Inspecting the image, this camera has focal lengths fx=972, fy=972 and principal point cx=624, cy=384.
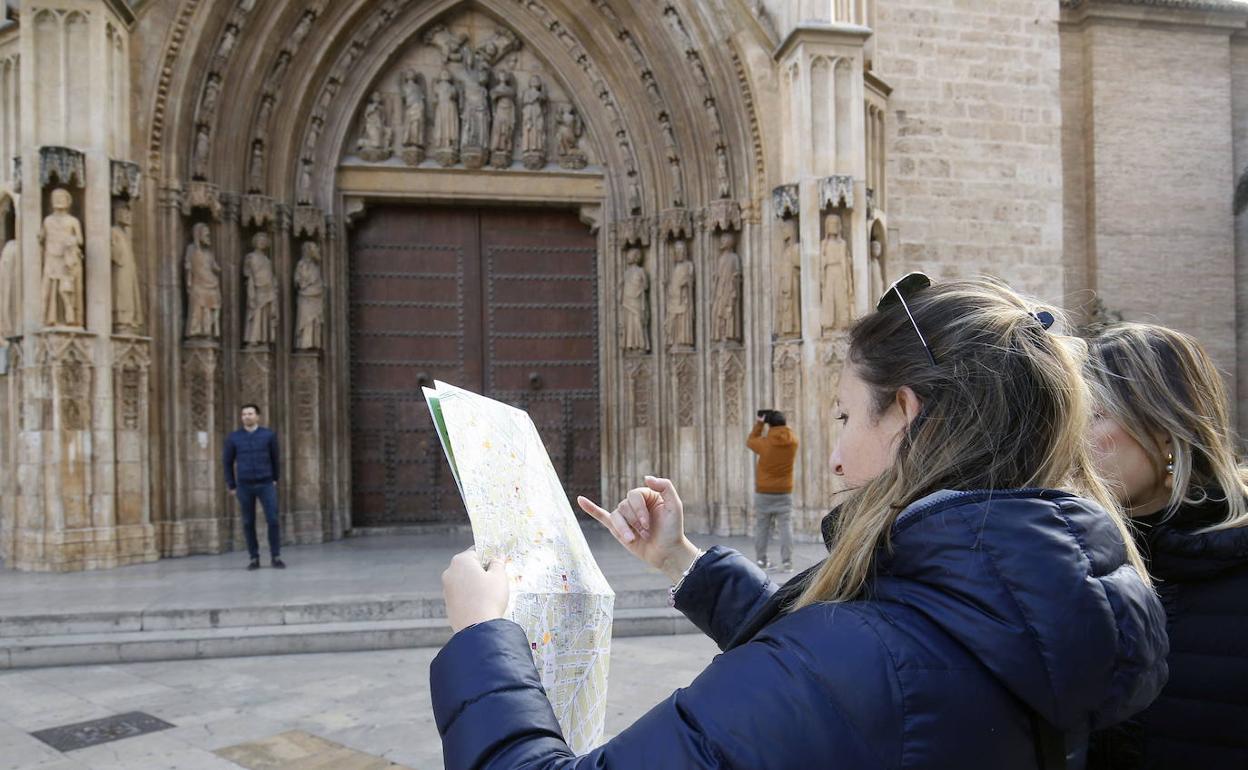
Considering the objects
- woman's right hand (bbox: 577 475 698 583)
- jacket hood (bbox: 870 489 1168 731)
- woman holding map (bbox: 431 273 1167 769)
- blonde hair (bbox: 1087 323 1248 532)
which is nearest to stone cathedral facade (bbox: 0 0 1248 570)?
woman's right hand (bbox: 577 475 698 583)

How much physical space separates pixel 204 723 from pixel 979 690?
4739 millimetres

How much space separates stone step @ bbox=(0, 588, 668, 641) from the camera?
6578 millimetres

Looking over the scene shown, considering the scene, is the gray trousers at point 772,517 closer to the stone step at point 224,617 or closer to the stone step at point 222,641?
the stone step at point 224,617

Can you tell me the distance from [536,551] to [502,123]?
1153 centimetres

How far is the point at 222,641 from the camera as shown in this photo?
6.38 m

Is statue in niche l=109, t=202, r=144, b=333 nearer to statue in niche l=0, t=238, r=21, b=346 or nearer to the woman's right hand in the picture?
statue in niche l=0, t=238, r=21, b=346

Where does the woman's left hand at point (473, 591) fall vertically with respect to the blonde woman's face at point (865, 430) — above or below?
below

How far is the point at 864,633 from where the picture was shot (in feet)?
3.05

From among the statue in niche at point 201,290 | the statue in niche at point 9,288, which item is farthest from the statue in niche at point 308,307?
the statue in niche at point 9,288

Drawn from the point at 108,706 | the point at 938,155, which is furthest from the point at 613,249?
the point at 108,706

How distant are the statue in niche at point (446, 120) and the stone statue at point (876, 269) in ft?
17.1

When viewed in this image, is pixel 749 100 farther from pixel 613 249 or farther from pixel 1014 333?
pixel 1014 333

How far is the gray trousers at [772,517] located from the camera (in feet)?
28.4

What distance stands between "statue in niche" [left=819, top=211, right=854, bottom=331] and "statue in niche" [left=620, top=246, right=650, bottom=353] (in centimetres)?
246
